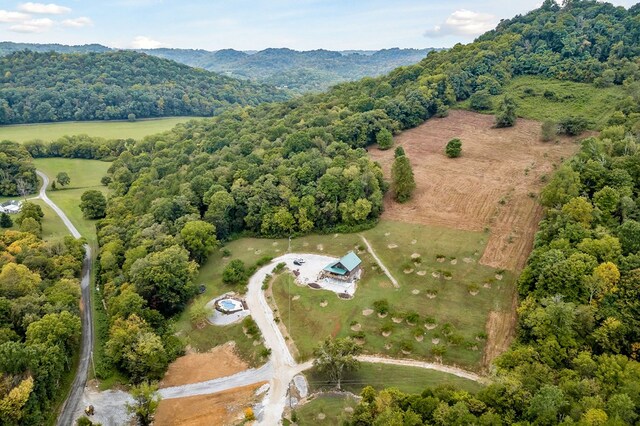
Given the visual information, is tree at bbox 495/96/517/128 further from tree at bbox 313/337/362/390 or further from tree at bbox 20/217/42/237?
tree at bbox 20/217/42/237

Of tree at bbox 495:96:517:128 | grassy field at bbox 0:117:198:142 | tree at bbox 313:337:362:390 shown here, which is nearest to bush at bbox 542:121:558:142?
tree at bbox 495:96:517:128

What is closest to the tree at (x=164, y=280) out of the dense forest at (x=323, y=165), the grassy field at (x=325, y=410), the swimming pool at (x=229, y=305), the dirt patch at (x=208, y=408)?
the dense forest at (x=323, y=165)

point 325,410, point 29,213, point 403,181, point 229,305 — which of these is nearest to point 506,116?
point 403,181

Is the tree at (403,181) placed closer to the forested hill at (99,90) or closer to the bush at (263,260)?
the bush at (263,260)

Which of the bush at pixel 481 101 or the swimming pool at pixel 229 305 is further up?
the bush at pixel 481 101

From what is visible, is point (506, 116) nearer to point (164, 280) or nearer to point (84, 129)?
point (164, 280)

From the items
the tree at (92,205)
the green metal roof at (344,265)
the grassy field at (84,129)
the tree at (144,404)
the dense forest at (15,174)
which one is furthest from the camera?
the grassy field at (84,129)

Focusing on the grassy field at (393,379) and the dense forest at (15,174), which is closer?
the grassy field at (393,379)

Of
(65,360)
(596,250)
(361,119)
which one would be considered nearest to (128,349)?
(65,360)
